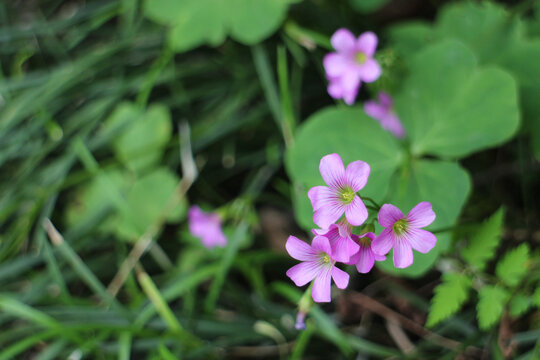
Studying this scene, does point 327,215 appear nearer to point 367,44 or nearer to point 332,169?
point 332,169

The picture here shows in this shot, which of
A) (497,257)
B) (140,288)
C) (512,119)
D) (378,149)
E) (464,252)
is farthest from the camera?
(140,288)

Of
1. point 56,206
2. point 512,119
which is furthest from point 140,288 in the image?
point 512,119

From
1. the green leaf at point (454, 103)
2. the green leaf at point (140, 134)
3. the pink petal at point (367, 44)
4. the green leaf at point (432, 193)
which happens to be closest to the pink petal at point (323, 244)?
the green leaf at point (432, 193)

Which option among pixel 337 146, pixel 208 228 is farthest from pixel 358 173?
pixel 208 228

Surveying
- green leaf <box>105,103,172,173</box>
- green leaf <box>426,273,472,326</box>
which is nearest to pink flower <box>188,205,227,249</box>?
green leaf <box>105,103,172,173</box>

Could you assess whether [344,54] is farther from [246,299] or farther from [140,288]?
[140,288]
